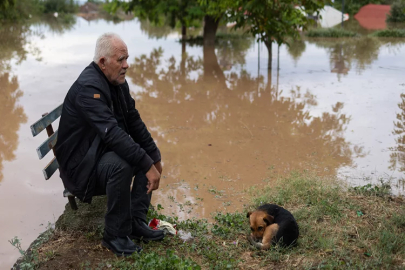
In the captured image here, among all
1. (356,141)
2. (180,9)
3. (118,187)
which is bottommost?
(356,141)

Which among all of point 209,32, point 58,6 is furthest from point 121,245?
point 58,6

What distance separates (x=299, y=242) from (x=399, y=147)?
4.03m

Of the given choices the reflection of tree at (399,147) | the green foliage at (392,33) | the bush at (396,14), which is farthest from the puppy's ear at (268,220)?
the bush at (396,14)

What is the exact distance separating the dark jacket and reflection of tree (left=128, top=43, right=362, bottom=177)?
3.27 m

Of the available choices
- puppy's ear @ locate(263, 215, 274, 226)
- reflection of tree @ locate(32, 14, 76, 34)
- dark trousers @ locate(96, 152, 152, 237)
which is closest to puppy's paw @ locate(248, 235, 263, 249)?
puppy's ear @ locate(263, 215, 274, 226)

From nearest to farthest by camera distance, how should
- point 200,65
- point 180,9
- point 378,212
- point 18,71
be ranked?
point 378,212
point 18,71
point 200,65
point 180,9

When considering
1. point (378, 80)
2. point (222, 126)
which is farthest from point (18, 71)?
point (378, 80)

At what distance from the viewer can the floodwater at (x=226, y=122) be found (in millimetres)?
5883

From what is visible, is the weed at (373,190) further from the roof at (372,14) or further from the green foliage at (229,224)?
the roof at (372,14)

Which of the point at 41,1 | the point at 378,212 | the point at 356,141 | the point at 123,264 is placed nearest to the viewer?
the point at 123,264

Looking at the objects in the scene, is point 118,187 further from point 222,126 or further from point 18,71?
point 18,71

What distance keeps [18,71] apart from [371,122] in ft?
35.0

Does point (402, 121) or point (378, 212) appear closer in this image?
point (378, 212)

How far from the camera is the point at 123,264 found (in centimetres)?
381
